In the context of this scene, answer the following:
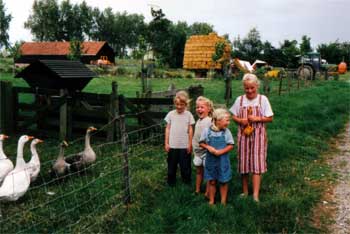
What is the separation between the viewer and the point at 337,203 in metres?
6.12

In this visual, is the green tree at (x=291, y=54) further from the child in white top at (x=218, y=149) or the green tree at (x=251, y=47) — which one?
the child in white top at (x=218, y=149)

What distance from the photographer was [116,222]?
5094 millimetres

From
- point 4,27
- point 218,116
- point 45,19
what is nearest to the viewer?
point 218,116

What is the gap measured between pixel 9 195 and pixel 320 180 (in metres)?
4.85

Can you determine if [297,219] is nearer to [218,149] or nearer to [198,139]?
[218,149]

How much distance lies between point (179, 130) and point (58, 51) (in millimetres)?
54256

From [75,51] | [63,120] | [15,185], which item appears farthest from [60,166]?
[75,51]

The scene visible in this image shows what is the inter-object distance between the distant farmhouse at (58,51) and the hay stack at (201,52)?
15.3 meters

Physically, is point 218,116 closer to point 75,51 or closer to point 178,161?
point 178,161

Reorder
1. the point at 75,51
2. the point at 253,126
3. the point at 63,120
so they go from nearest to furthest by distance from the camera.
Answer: the point at 253,126 → the point at 63,120 → the point at 75,51

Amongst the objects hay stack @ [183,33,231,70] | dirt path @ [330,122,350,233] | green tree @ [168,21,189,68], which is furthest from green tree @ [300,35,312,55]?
dirt path @ [330,122,350,233]

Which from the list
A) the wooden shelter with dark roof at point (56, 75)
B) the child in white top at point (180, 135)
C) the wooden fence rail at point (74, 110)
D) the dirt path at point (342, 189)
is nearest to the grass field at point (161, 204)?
the dirt path at point (342, 189)

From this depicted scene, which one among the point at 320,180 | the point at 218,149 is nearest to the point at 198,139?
the point at 218,149

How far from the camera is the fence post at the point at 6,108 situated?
10.6m
